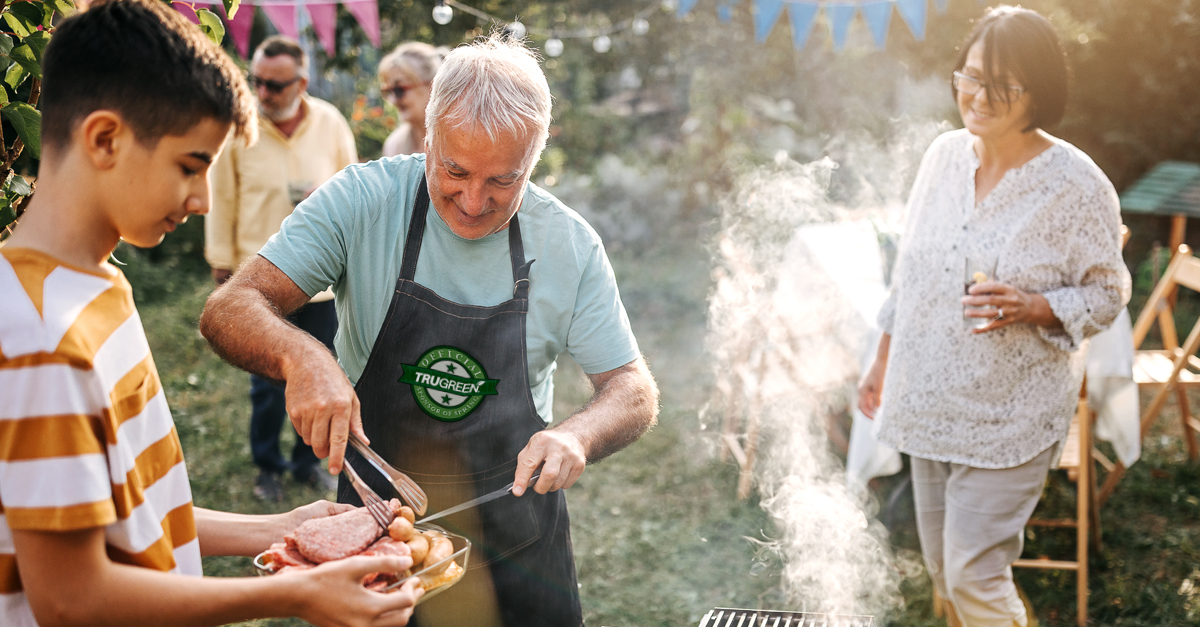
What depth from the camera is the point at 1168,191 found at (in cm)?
751

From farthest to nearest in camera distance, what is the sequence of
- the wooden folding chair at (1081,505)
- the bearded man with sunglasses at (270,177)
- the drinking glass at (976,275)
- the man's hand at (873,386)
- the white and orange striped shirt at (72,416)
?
the bearded man with sunglasses at (270,177) < the wooden folding chair at (1081,505) < the man's hand at (873,386) < the drinking glass at (976,275) < the white and orange striped shirt at (72,416)

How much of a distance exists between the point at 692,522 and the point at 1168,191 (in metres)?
6.35

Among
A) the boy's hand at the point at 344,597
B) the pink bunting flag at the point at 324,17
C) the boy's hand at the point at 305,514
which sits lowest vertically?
the boy's hand at the point at 305,514

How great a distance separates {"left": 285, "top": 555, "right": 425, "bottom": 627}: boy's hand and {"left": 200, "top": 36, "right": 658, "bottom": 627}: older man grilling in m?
0.52

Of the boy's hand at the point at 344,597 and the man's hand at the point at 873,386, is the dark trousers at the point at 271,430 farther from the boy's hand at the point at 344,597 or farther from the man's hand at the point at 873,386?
the boy's hand at the point at 344,597

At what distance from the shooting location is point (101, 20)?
1.08 metres

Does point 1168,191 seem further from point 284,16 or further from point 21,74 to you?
point 21,74

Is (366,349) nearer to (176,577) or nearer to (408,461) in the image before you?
(408,461)

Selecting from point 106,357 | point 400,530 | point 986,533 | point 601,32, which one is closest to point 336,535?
point 400,530

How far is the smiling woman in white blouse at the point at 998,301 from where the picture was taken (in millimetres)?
2406

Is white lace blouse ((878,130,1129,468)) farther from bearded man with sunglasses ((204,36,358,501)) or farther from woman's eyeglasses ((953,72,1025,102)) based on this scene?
A: bearded man with sunglasses ((204,36,358,501))

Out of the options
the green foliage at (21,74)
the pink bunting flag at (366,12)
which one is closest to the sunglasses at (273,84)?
the pink bunting flag at (366,12)

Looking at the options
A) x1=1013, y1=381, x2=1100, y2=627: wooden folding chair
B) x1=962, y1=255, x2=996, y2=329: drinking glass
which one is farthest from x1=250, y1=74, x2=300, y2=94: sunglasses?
x1=1013, y1=381, x2=1100, y2=627: wooden folding chair

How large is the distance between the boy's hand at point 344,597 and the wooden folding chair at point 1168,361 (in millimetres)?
3998
